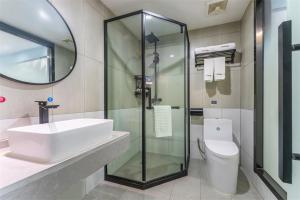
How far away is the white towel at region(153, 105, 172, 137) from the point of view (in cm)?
185

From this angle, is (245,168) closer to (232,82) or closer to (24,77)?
(232,82)

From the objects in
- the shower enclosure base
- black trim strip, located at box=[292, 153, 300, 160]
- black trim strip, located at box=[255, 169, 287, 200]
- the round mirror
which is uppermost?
the round mirror

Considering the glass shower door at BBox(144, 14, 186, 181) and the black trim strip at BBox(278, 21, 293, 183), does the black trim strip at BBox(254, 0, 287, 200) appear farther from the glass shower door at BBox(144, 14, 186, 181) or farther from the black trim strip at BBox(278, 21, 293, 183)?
the black trim strip at BBox(278, 21, 293, 183)

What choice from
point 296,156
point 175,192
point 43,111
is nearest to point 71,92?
point 43,111

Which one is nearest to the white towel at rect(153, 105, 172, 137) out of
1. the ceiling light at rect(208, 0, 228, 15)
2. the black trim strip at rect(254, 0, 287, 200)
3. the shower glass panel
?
the shower glass panel

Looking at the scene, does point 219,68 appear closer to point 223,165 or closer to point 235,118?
point 235,118

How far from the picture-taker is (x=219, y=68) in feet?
7.09

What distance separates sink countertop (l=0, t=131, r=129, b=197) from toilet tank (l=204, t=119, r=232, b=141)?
182cm

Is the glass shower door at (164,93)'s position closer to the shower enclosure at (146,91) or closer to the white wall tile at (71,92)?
the shower enclosure at (146,91)

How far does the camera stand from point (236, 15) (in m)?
2.08

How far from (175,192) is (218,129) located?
1061 mm

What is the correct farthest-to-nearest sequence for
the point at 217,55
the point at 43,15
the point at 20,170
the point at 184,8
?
the point at 217,55 < the point at 184,8 < the point at 43,15 < the point at 20,170

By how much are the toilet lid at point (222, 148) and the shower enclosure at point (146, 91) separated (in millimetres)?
467

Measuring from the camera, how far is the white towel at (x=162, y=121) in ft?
6.06
